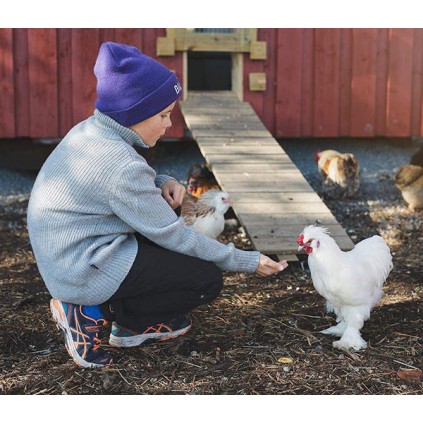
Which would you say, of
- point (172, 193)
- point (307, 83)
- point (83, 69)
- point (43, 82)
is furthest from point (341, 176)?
point (172, 193)

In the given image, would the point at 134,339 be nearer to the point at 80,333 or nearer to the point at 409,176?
the point at 80,333

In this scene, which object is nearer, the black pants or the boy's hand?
the black pants

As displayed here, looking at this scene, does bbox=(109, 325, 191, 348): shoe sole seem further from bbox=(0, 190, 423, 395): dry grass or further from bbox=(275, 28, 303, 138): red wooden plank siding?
bbox=(275, 28, 303, 138): red wooden plank siding

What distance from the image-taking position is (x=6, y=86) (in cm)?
710

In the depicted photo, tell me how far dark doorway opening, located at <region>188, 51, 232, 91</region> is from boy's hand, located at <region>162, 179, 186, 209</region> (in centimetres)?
615

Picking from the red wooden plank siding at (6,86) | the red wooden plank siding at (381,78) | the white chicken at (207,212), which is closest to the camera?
the white chicken at (207,212)

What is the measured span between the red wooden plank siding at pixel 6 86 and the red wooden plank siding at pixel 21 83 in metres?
0.05

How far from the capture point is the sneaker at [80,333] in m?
3.13

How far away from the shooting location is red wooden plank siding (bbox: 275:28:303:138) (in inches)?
292

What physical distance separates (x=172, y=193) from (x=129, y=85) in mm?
684

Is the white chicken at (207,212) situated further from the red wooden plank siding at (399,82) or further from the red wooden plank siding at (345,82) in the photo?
the red wooden plank siding at (399,82)

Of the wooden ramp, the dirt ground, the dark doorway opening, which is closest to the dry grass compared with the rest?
the dirt ground

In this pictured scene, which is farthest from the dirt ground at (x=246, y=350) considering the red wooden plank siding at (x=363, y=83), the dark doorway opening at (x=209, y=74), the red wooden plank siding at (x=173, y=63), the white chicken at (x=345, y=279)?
the dark doorway opening at (x=209, y=74)

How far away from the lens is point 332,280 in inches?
133
